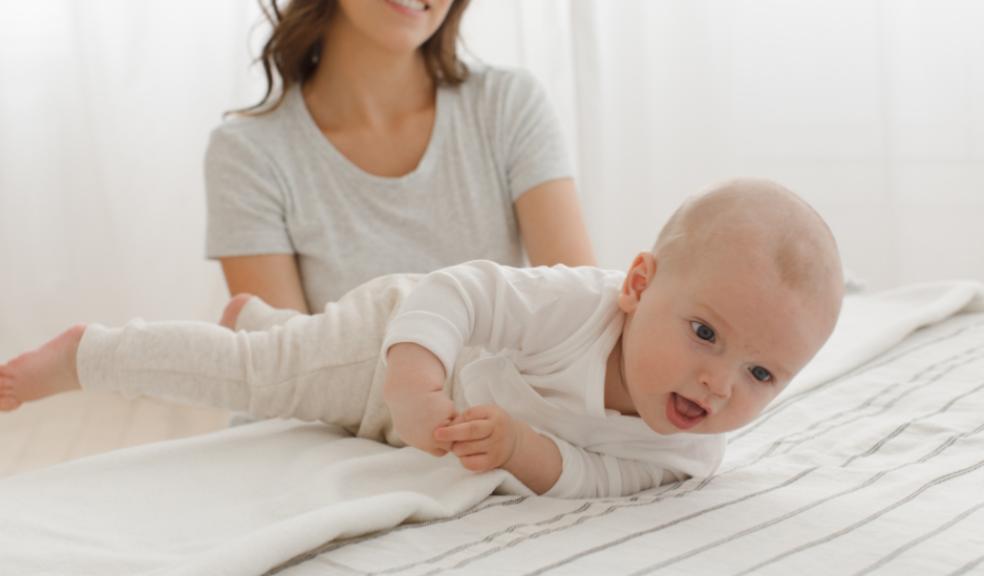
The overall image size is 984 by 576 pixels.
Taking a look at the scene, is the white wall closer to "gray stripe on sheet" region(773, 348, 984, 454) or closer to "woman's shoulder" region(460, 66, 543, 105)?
"woman's shoulder" region(460, 66, 543, 105)

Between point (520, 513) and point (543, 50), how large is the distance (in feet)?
6.13

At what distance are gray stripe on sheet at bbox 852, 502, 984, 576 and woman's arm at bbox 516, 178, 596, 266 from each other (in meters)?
0.96

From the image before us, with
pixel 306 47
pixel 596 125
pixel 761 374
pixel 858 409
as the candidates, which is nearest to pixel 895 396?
pixel 858 409

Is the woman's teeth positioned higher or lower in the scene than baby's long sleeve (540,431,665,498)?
higher

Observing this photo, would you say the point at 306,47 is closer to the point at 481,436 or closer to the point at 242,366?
the point at 242,366

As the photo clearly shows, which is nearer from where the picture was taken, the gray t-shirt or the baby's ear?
the baby's ear

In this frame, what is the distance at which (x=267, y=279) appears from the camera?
184cm

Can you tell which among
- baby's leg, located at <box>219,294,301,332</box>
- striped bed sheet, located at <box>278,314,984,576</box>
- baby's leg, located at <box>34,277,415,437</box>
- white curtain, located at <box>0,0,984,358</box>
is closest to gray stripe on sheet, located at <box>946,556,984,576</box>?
striped bed sheet, located at <box>278,314,984,576</box>

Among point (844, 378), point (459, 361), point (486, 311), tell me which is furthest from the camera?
point (844, 378)

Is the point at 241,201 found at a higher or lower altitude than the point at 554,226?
higher

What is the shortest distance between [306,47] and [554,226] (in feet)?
1.78

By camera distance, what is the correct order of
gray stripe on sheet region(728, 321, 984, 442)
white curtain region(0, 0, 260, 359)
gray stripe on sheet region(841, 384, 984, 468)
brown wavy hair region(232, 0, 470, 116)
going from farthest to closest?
white curtain region(0, 0, 260, 359) < brown wavy hair region(232, 0, 470, 116) < gray stripe on sheet region(728, 321, 984, 442) < gray stripe on sheet region(841, 384, 984, 468)

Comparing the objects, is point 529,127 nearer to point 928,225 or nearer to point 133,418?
point 928,225

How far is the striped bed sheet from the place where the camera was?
2.97 ft
